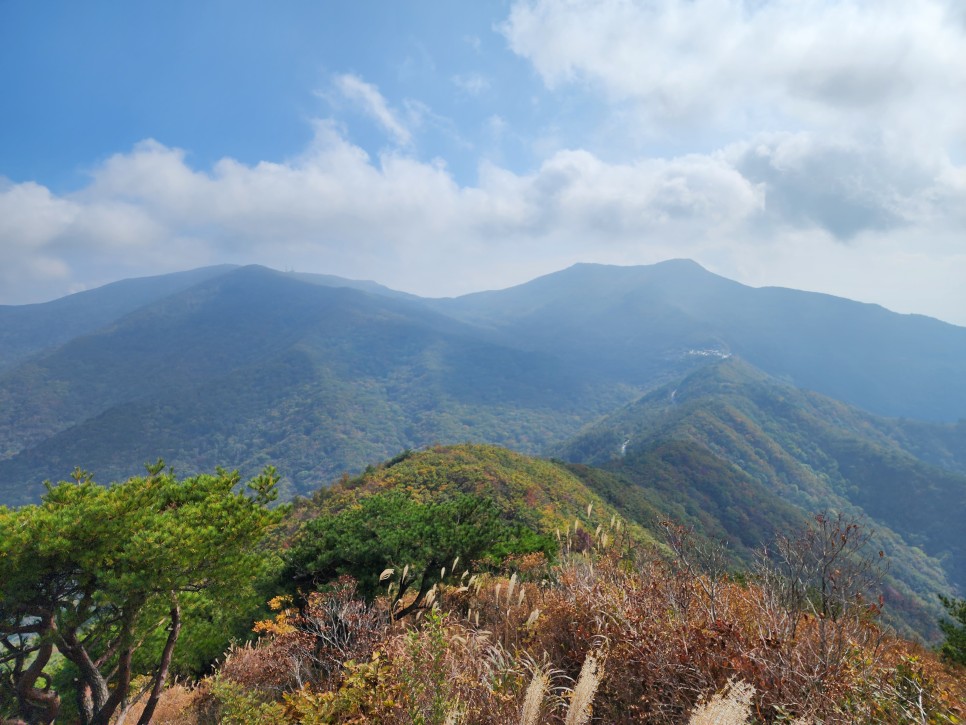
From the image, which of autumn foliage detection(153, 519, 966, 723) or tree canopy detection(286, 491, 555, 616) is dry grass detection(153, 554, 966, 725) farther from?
tree canopy detection(286, 491, 555, 616)

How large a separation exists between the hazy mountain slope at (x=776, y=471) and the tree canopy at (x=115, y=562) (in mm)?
53809

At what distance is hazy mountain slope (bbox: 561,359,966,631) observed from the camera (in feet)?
248

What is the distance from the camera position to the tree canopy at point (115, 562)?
658 cm

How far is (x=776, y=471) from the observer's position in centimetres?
11825

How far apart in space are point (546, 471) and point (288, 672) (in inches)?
2005

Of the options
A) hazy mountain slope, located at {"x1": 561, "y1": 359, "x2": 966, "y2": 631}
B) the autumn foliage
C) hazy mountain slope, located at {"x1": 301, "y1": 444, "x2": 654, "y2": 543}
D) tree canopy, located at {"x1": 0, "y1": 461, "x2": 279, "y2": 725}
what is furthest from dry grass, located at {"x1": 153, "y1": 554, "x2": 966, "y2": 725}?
hazy mountain slope, located at {"x1": 561, "y1": 359, "x2": 966, "y2": 631}

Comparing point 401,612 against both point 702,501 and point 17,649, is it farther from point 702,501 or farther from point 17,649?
point 702,501

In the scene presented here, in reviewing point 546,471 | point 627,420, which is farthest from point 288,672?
point 627,420

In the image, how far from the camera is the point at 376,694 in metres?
3.54

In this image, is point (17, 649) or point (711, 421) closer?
point (17, 649)

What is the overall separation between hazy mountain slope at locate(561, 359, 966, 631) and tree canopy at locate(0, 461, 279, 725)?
53.8 m

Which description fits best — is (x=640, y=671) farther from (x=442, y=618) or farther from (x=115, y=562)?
(x=115, y=562)

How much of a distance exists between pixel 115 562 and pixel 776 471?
13876 cm

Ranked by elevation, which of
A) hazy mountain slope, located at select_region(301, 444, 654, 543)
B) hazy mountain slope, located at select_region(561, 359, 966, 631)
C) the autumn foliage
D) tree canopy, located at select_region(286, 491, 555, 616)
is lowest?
hazy mountain slope, located at select_region(561, 359, 966, 631)
